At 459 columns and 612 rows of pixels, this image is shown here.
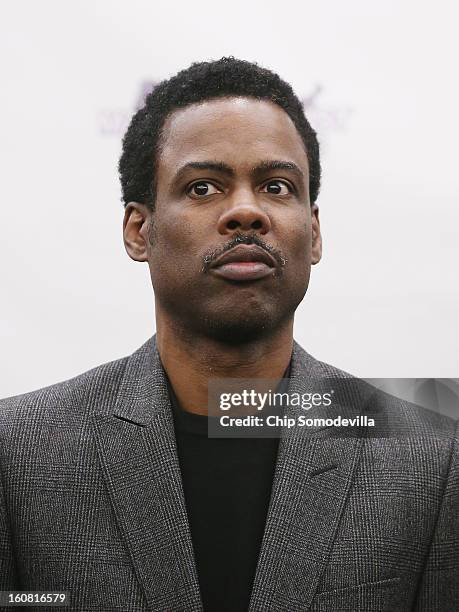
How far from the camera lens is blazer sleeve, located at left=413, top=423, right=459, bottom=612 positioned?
3043mm

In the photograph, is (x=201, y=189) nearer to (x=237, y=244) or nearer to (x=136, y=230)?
(x=237, y=244)

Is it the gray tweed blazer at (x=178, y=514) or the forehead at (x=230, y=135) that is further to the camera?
the forehead at (x=230, y=135)

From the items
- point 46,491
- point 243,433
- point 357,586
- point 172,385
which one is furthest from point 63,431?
point 357,586

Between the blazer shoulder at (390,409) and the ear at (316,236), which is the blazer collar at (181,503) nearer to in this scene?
the blazer shoulder at (390,409)

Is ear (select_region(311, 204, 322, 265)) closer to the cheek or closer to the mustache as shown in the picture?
the mustache

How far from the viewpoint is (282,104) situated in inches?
137

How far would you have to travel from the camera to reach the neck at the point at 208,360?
3.28 meters

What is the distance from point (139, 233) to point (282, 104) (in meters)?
0.89

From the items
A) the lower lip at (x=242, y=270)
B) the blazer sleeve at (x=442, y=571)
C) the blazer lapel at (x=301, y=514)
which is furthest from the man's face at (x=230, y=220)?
the blazer sleeve at (x=442, y=571)

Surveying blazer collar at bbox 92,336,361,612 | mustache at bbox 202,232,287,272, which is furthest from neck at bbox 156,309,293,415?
mustache at bbox 202,232,287,272

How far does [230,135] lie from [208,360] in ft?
3.18

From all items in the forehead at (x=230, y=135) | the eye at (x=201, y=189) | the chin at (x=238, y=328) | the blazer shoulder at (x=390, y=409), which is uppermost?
the forehead at (x=230, y=135)

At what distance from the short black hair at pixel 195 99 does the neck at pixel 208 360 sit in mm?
658

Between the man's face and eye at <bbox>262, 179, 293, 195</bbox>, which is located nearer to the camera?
the man's face
